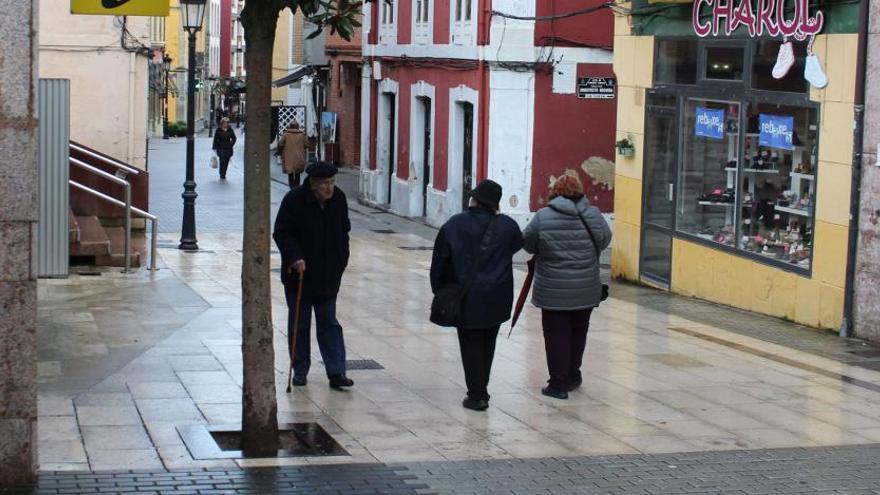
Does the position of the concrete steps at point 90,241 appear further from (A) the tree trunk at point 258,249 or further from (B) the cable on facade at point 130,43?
(A) the tree trunk at point 258,249

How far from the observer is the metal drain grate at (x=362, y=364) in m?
11.3

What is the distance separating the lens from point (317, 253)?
1016cm

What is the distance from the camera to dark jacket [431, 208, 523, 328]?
31.4 feet

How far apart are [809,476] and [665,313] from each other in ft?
24.2

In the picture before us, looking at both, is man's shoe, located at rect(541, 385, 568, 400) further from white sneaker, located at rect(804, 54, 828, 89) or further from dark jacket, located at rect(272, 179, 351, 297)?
white sneaker, located at rect(804, 54, 828, 89)

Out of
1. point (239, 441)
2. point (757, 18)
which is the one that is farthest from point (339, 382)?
point (757, 18)

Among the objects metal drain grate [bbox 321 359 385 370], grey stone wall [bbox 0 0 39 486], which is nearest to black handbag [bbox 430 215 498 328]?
metal drain grate [bbox 321 359 385 370]

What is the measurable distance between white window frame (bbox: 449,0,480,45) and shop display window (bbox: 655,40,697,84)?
754 centimetres

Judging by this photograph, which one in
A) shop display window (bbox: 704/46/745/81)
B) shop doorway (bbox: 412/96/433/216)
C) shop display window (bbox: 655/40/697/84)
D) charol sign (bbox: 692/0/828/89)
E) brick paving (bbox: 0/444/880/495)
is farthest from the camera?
shop doorway (bbox: 412/96/433/216)

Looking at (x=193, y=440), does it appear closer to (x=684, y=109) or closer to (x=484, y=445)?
(x=484, y=445)

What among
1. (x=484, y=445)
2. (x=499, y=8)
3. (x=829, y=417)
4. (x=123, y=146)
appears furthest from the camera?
(x=499, y=8)

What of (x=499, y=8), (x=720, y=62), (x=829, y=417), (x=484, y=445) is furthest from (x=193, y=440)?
(x=499, y=8)

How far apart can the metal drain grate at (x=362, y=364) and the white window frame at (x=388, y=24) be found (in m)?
19.6

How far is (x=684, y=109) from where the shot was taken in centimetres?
1720
